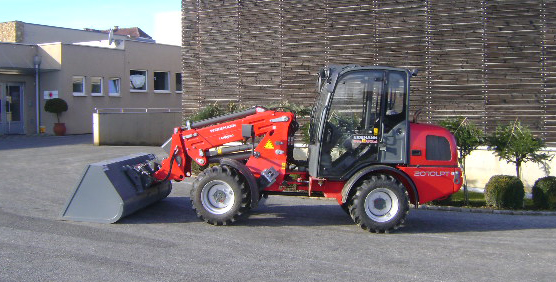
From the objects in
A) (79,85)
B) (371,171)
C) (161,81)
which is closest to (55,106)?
(79,85)

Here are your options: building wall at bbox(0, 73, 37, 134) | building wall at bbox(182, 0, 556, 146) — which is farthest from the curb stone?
building wall at bbox(0, 73, 37, 134)

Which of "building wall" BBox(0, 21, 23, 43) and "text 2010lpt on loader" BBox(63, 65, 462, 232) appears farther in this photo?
"building wall" BBox(0, 21, 23, 43)

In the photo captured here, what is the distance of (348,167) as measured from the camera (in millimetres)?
9516

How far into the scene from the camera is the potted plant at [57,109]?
1098 inches

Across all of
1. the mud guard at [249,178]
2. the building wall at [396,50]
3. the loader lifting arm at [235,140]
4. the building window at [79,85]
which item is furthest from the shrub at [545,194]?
the building window at [79,85]

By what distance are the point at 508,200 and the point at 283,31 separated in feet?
25.5

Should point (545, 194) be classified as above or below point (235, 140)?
below

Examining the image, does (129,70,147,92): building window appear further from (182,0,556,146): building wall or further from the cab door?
the cab door

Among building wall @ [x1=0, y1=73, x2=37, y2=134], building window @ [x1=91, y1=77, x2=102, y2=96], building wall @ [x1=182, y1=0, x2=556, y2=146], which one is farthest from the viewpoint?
building window @ [x1=91, y1=77, x2=102, y2=96]

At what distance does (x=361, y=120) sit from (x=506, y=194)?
174 inches

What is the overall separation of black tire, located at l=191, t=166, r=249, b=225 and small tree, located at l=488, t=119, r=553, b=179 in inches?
236

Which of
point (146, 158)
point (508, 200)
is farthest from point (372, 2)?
point (146, 158)

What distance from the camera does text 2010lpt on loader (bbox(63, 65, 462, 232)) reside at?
9.37 metres

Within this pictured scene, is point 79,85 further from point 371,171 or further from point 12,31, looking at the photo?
point 371,171
